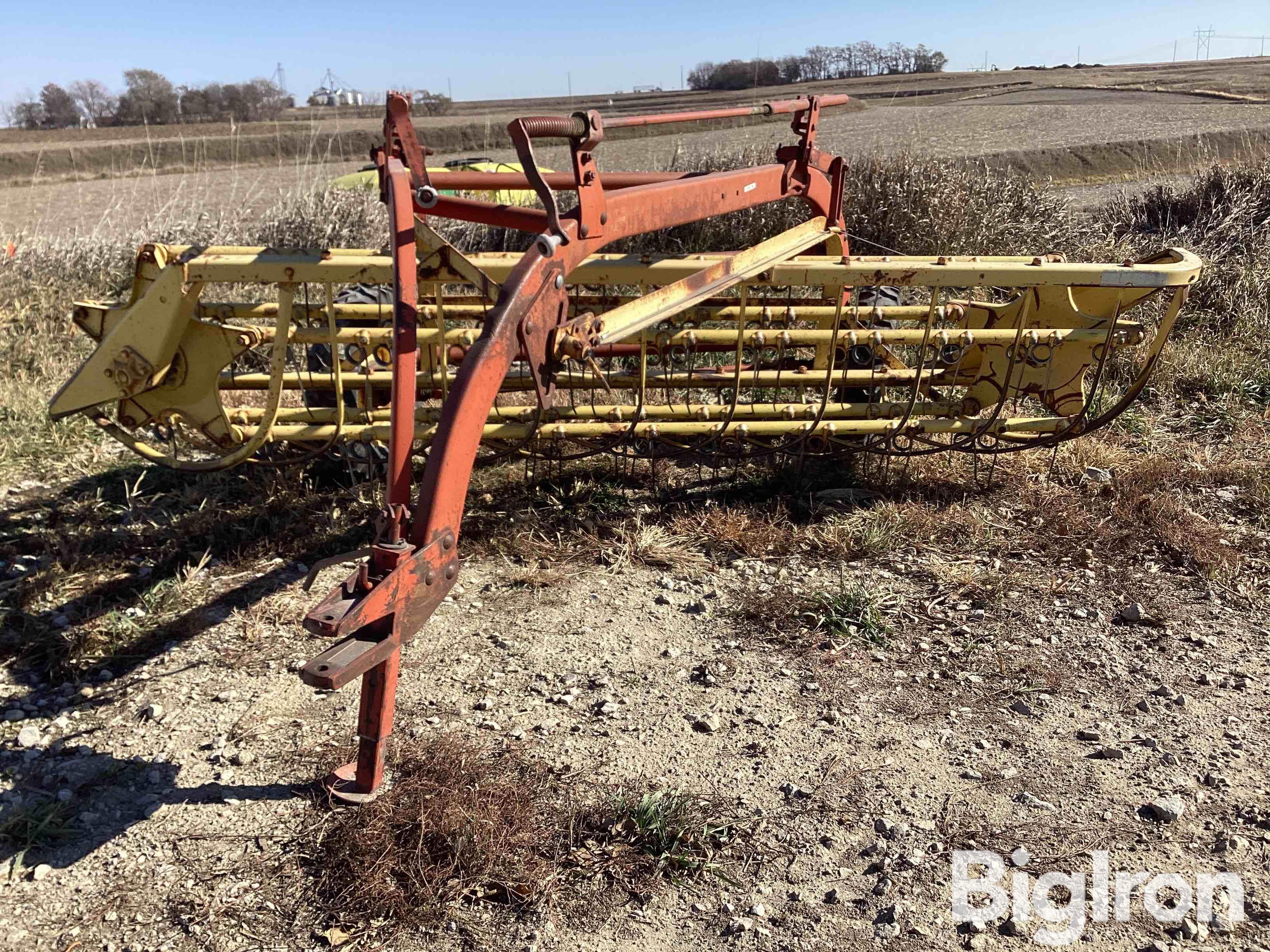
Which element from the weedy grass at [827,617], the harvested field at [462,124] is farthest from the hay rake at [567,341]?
the harvested field at [462,124]

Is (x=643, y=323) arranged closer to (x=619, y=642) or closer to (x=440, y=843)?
(x=619, y=642)

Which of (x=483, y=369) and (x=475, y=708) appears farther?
(x=475, y=708)

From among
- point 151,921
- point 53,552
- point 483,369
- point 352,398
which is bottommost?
point 151,921

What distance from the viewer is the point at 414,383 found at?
8.41 ft

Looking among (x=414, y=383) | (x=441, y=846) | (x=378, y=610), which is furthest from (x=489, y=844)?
(x=414, y=383)

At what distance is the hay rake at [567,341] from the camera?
2.62 metres

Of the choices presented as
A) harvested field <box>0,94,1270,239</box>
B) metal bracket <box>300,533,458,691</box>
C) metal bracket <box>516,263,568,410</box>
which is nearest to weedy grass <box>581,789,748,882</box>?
metal bracket <box>300,533,458,691</box>

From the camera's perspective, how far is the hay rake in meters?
2.62

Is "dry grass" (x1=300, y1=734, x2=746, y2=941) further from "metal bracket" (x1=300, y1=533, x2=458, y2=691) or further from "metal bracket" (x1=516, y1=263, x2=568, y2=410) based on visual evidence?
"metal bracket" (x1=516, y1=263, x2=568, y2=410)

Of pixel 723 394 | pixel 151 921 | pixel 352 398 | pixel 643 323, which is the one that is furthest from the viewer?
pixel 723 394

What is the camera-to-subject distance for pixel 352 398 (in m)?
4.68

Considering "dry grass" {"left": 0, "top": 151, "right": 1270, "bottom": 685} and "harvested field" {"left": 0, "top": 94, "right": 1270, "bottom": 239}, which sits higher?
"harvested field" {"left": 0, "top": 94, "right": 1270, "bottom": 239}

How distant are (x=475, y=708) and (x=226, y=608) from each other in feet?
4.06

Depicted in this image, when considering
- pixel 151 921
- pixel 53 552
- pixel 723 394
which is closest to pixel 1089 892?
pixel 151 921
